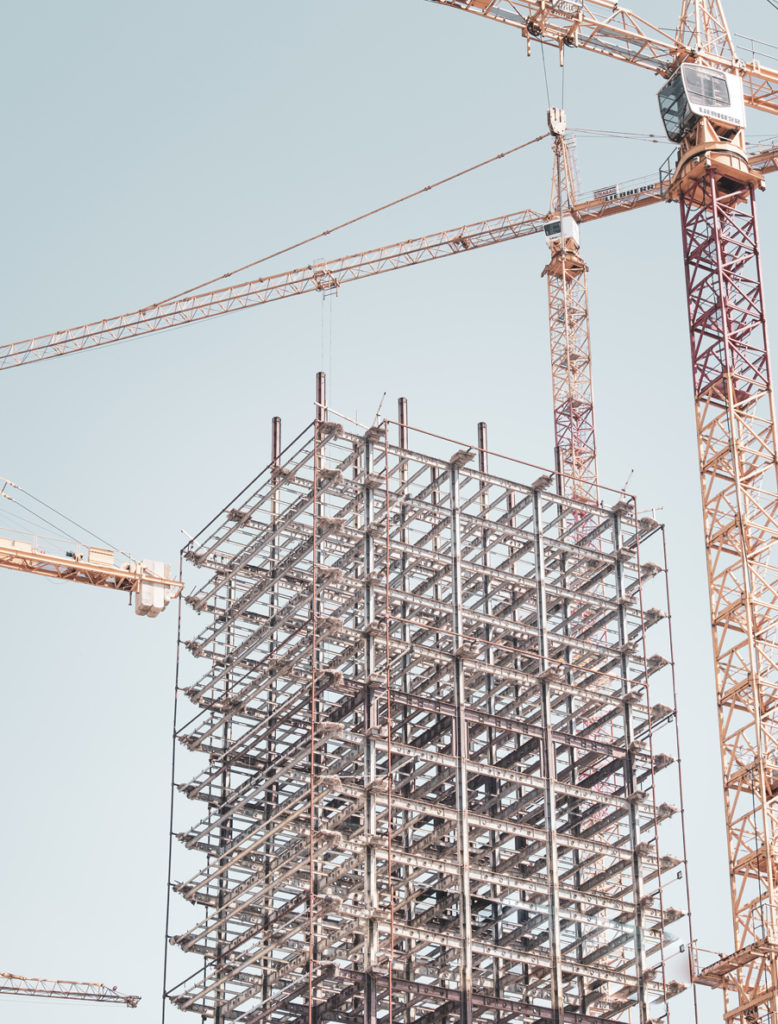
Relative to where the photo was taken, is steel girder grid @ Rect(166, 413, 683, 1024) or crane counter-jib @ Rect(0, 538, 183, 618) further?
crane counter-jib @ Rect(0, 538, 183, 618)

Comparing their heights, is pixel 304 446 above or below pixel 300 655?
above

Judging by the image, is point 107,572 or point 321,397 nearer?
point 321,397

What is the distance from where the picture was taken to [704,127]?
120m

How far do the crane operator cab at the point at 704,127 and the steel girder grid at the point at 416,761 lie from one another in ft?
67.0

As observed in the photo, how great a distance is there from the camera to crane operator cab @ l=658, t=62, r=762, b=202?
120 metres

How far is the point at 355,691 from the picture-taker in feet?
328

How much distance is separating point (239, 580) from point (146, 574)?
2380cm

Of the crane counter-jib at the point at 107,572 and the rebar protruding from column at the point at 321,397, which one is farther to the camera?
the crane counter-jib at the point at 107,572

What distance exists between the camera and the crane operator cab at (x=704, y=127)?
392ft

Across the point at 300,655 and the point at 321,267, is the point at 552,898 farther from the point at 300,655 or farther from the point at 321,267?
the point at 321,267

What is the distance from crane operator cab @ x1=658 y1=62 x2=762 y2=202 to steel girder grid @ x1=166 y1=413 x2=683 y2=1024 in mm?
20418

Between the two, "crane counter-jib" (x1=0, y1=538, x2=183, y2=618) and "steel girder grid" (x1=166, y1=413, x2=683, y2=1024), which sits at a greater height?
"crane counter-jib" (x1=0, y1=538, x2=183, y2=618)

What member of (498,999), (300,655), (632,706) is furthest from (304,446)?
(498,999)

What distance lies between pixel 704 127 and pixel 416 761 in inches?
1574
